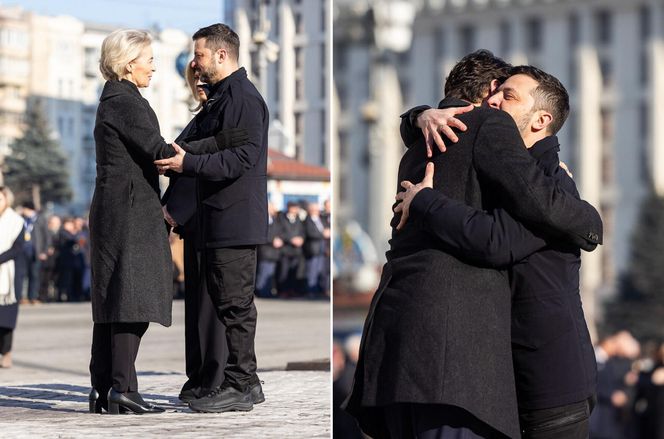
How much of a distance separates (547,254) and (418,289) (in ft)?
1.22

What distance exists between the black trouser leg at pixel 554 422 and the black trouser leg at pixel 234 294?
2.62m

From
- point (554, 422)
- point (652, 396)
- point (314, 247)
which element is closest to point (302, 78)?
point (314, 247)

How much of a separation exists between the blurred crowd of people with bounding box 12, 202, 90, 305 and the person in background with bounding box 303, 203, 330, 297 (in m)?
3.52

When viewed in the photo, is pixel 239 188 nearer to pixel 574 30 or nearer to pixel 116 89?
pixel 116 89

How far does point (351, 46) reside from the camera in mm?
128875

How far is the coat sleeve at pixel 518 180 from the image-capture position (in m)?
4.46

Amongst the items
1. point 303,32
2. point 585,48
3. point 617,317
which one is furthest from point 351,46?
point 303,32

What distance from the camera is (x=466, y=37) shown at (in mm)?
129375

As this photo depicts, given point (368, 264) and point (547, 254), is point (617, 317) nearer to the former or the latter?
point (368, 264)

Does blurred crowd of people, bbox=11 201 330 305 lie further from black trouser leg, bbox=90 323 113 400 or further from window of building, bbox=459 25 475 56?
window of building, bbox=459 25 475 56

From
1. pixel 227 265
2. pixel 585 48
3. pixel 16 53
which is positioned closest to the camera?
pixel 227 265

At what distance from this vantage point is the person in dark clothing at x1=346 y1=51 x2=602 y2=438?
447 centimetres

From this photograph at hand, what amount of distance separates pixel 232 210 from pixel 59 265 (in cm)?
2151

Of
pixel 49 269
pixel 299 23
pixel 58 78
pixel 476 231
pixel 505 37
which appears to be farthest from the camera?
pixel 505 37
